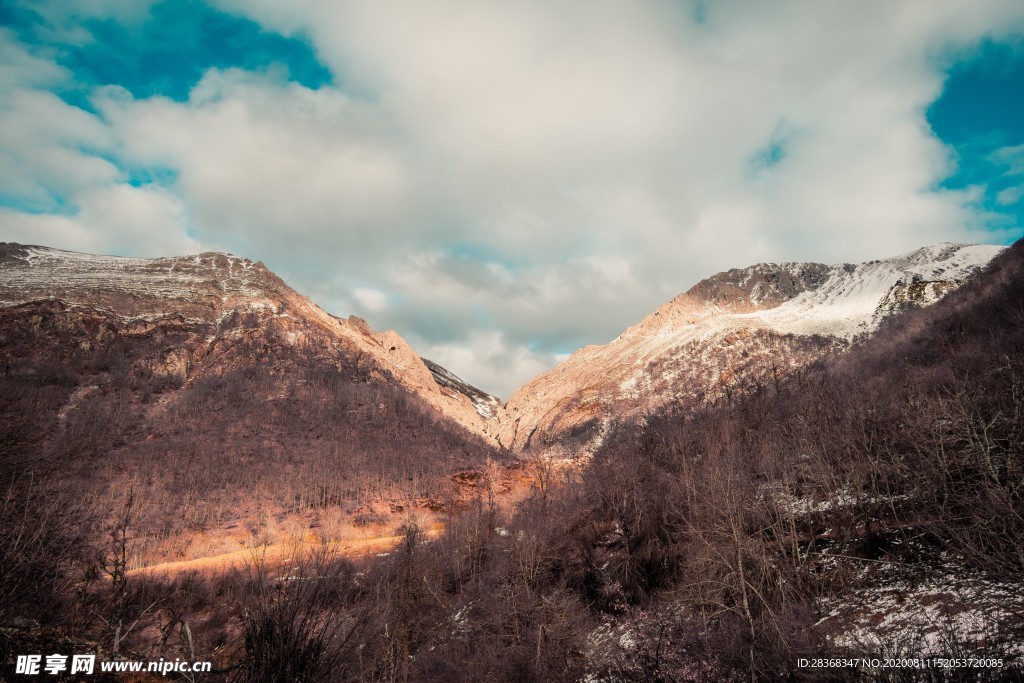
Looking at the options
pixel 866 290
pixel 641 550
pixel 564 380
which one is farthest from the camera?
pixel 564 380

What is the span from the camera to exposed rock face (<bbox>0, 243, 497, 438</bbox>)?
122 m

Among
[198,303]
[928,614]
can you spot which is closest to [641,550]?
[928,614]

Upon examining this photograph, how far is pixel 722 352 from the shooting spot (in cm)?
12888

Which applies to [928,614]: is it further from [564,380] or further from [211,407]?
[564,380]

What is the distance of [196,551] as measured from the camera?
67.2m

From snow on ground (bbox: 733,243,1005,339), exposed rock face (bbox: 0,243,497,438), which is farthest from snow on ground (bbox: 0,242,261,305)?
snow on ground (bbox: 733,243,1005,339)

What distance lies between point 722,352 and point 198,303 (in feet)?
480

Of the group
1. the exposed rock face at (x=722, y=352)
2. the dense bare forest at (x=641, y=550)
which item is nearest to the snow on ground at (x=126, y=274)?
the dense bare forest at (x=641, y=550)

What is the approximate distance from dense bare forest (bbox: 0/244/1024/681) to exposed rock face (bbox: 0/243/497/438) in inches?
1550

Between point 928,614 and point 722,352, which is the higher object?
point 722,352

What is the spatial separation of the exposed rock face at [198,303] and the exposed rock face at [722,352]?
4258cm

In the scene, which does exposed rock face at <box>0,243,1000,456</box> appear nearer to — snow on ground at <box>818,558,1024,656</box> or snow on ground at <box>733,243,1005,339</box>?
snow on ground at <box>733,243,1005,339</box>

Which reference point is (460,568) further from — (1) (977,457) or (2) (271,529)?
(2) (271,529)

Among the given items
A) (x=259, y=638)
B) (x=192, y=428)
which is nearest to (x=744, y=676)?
(x=259, y=638)
